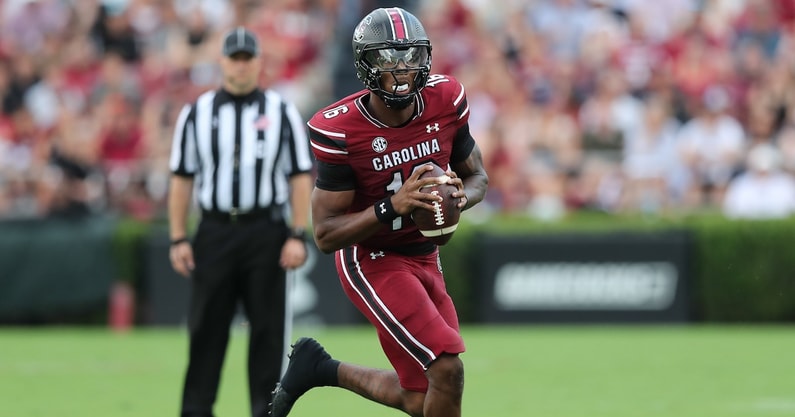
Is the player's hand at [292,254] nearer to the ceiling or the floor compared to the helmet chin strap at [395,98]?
nearer to the floor

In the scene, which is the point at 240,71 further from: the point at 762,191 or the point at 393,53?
the point at 762,191

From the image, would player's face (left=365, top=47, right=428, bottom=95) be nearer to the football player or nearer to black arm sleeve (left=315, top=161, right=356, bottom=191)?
the football player

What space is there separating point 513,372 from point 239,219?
3584 mm

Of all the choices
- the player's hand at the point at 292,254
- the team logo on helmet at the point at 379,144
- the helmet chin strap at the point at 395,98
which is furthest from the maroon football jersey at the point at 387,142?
the player's hand at the point at 292,254

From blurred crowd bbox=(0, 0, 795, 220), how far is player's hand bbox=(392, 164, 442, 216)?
27.3 feet

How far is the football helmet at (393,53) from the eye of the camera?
562cm

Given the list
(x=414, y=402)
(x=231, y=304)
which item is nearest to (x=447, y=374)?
(x=414, y=402)

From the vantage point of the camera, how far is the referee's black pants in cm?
716

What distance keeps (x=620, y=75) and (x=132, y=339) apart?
6.33m

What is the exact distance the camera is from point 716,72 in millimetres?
15539

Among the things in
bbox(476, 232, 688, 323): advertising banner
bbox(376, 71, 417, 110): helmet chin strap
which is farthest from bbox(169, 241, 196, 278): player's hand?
bbox(476, 232, 688, 323): advertising banner

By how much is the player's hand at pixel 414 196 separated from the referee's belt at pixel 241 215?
182cm

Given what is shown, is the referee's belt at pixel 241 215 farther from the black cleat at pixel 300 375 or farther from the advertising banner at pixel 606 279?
the advertising banner at pixel 606 279

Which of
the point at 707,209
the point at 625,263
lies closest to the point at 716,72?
the point at 707,209
